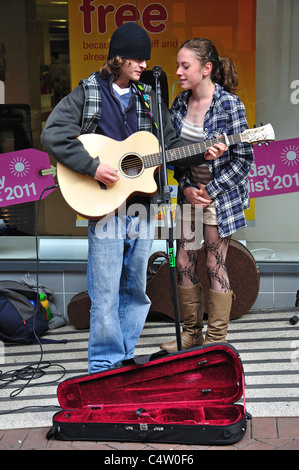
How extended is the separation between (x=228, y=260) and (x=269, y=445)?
1.91m

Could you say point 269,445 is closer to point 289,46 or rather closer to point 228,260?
point 228,260

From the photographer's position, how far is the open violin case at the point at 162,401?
3.00 m

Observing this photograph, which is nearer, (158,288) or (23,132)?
(158,288)

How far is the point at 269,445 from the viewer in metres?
2.98

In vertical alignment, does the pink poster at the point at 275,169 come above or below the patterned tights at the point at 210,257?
above

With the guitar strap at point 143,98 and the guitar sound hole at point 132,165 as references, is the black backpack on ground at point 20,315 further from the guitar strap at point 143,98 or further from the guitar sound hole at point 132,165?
the guitar strap at point 143,98

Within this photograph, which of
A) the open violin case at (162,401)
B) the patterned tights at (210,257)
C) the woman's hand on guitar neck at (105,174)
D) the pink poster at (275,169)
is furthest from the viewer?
the pink poster at (275,169)

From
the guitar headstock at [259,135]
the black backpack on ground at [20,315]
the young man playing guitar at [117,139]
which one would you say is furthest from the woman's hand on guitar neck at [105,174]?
the black backpack on ground at [20,315]

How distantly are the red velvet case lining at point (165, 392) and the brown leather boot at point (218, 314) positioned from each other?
0.78 metres

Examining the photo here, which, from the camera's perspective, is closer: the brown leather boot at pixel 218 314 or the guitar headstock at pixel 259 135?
the guitar headstock at pixel 259 135

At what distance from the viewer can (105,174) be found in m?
3.36

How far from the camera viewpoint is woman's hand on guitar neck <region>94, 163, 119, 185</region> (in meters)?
3.35

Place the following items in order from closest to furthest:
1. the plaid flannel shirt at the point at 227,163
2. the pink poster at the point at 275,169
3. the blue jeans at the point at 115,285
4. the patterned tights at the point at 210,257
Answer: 1. the blue jeans at the point at 115,285
2. the plaid flannel shirt at the point at 227,163
3. the patterned tights at the point at 210,257
4. the pink poster at the point at 275,169
